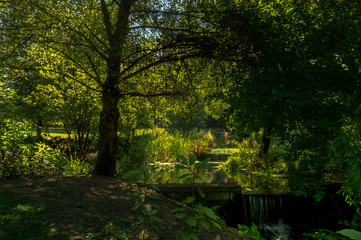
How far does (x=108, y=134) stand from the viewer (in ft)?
22.5

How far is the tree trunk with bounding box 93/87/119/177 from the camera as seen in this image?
6750 mm

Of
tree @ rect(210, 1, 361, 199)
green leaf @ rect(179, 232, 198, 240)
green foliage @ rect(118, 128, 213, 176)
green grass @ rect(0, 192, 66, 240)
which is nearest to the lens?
green leaf @ rect(179, 232, 198, 240)

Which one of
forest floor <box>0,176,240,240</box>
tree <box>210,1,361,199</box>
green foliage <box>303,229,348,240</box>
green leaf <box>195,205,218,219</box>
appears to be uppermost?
tree <box>210,1,361,199</box>

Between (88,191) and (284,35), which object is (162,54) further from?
(88,191)

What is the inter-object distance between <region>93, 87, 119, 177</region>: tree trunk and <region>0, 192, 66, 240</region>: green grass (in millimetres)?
2616

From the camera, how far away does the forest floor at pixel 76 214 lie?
322 cm

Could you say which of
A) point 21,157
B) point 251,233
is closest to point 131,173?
point 251,233

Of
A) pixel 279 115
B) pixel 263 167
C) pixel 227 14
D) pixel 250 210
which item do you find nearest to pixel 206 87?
pixel 227 14

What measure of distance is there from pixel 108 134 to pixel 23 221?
351 cm

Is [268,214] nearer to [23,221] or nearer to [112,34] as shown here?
[23,221]

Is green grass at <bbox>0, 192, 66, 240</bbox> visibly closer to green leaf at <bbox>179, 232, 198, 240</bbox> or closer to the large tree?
green leaf at <bbox>179, 232, 198, 240</bbox>

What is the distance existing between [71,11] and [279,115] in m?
4.93

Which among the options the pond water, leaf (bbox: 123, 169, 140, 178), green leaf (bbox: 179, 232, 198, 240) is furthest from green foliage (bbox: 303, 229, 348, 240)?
leaf (bbox: 123, 169, 140, 178)

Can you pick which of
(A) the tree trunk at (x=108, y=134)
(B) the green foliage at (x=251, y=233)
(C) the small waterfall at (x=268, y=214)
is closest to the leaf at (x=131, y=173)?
(B) the green foliage at (x=251, y=233)
